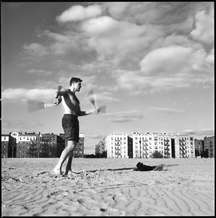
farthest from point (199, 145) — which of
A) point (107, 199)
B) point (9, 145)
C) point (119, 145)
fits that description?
point (107, 199)

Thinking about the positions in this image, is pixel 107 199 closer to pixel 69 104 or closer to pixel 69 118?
pixel 69 118

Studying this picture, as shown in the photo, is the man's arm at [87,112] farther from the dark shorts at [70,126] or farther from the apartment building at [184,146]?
the apartment building at [184,146]

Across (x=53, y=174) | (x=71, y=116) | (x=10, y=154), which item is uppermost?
(x=71, y=116)

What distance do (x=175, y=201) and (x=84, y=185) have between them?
189cm

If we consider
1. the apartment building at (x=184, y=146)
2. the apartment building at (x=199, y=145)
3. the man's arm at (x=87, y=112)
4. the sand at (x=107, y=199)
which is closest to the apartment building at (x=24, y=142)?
the apartment building at (x=184, y=146)

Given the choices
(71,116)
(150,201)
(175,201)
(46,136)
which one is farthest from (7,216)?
(46,136)

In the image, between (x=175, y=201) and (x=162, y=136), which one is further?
(x=162, y=136)

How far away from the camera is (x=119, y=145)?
15188cm

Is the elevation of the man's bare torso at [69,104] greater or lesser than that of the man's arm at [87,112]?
greater

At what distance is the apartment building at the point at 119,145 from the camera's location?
486 ft

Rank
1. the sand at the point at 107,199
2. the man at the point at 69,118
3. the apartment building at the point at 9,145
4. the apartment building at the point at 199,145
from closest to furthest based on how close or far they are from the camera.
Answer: the sand at the point at 107,199 → the man at the point at 69,118 → the apartment building at the point at 9,145 → the apartment building at the point at 199,145

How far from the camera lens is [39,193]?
4.80 metres

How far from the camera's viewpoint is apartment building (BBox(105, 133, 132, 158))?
148 m

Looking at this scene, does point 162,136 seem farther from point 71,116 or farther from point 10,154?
point 71,116
